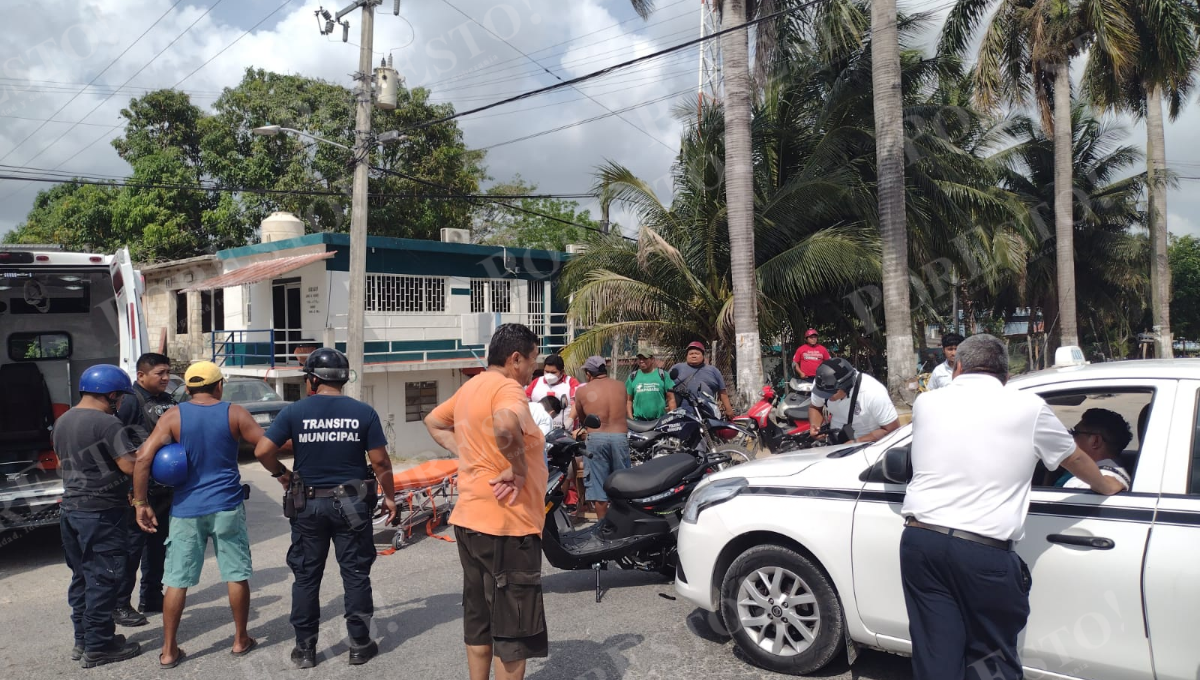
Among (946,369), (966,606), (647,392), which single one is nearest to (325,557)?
(966,606)

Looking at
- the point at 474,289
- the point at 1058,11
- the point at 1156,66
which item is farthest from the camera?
the point at 474,289

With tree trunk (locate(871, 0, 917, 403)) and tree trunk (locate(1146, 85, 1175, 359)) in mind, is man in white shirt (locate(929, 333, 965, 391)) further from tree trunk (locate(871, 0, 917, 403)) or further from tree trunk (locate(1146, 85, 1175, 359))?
tree trunk (locate(1146, 85, 1175, 359))

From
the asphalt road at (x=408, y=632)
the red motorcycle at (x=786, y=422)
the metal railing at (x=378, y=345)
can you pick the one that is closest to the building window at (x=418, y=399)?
the metal railing at (x=378, y=345)

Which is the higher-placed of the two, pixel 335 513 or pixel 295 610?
pixel 335 513

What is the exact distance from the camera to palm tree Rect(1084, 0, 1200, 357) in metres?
16.5

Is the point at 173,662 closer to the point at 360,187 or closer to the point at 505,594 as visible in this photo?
the point at 505,594

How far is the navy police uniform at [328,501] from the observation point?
4.64 metres

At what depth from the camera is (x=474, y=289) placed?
22734mm

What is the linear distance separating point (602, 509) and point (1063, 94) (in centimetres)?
1803

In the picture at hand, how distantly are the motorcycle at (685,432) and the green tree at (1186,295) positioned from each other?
43576mm

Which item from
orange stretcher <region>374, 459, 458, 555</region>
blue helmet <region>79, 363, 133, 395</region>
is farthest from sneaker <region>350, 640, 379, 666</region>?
orange stretcher <region>374, 459, 458, 555</region>

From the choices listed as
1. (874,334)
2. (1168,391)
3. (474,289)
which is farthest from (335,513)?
(474,289)

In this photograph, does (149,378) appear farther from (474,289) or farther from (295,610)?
(474,289)

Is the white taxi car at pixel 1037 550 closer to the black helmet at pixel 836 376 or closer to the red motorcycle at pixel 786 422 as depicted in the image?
the black helmet at pixel 836 376
